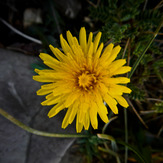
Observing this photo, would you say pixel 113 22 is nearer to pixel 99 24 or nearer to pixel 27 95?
pixel 99 24

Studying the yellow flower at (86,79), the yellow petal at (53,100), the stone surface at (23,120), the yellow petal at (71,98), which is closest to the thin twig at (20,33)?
the stone surface at (23,120)

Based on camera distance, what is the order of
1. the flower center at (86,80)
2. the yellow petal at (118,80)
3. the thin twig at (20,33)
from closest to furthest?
the yellow petal at (118,80), the flower center at (86,80), the thin twig at (20,33)

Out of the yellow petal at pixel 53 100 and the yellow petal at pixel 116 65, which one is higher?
the yellow petal at pixel 116 65

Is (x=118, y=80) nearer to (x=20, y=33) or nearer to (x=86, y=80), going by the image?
(x=86, y=80)

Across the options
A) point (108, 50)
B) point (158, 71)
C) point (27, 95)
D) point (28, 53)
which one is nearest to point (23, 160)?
point (27, 95)

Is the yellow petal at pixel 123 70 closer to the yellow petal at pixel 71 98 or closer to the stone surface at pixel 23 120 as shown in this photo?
the yellow petal at pixel 71 98

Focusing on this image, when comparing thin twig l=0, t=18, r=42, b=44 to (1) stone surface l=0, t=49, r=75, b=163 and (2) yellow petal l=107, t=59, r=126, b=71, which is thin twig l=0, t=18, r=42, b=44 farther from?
(2) yellow petal l=107, t=59, r=126, b=71

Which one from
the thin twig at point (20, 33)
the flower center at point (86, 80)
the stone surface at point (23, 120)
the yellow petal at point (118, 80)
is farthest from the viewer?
the thin twig at point (20, 33)
